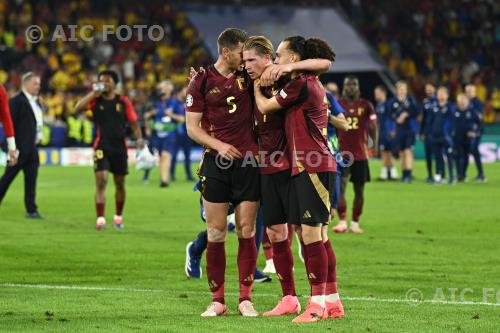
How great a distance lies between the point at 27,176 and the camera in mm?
19688

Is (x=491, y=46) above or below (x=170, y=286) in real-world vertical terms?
above

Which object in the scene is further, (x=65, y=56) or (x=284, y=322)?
(x=65, y=56)

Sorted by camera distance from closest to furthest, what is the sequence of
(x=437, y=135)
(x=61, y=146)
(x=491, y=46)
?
(x=437, y=135) < (x=61, y=146) < (x=491, y=46)

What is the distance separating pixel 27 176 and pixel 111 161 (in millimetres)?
Answer: 2512

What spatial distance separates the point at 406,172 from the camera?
98.0 feet

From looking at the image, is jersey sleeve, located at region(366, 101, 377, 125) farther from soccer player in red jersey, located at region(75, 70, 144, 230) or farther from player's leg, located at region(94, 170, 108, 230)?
player's leg, located at region(94, 170, 108, 230)

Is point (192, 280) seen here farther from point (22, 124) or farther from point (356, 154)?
point (22, 124)

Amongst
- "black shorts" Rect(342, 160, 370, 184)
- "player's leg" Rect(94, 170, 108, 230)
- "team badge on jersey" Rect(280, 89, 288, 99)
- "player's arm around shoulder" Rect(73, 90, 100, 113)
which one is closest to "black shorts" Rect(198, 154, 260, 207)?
"team badge on jersey" Rect(280, 89, 288, 99)

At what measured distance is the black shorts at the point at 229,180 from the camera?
986cm

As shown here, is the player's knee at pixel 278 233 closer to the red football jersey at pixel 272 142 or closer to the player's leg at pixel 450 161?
the red football jersey at pixel 272 142

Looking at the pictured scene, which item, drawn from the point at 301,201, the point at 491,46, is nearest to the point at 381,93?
the point at 491,46

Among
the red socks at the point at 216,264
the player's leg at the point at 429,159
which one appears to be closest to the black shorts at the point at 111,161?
the red socks at the point at 216,264

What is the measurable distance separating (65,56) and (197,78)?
107 feet

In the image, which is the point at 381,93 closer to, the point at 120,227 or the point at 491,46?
the point at 120,227
